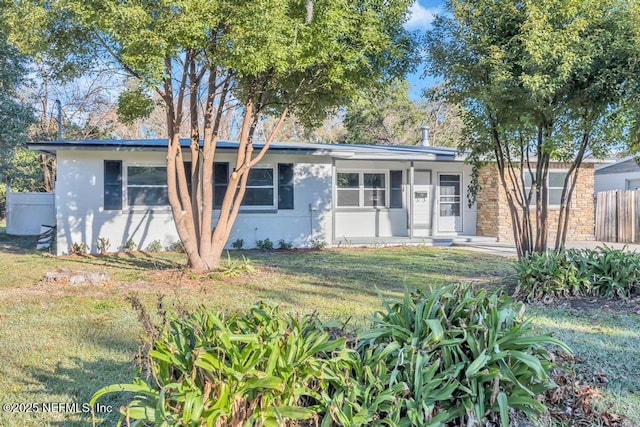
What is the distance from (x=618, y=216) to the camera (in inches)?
591

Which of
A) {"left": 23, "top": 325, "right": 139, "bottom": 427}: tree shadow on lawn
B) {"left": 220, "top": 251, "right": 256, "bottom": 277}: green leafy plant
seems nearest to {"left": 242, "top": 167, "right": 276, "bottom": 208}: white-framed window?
{"left": 220, "top": 251, "right": 256, "bottom": 277}: green leafy plant

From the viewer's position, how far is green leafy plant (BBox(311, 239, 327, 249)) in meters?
13.5

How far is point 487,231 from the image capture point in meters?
15.4

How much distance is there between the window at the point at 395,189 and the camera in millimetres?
15359

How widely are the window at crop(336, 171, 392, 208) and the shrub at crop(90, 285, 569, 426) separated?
11963mm

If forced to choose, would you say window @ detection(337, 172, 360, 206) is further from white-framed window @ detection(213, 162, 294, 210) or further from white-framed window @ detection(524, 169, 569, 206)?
white-framed window @ detection(524, 169, 569, 206)

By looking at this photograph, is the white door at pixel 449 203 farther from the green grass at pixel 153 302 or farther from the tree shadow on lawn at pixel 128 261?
the tree shadow on lawn at pixel 128 261

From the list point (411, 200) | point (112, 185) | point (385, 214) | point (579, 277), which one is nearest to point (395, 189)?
point (385, 214)

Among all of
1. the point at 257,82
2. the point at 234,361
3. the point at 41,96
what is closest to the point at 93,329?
the point at 234,361

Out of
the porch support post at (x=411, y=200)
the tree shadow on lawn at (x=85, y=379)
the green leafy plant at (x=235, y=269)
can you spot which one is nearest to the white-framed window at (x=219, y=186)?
the porch support post at (x=411, y=200)

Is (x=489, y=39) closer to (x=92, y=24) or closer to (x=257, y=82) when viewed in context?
(x=257, y=82)

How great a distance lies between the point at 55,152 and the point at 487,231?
1298 centimetres

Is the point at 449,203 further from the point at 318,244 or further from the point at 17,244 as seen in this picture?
the point at 17,244

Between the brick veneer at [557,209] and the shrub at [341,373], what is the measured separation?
42.3 ft
